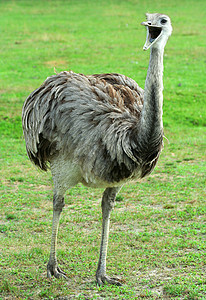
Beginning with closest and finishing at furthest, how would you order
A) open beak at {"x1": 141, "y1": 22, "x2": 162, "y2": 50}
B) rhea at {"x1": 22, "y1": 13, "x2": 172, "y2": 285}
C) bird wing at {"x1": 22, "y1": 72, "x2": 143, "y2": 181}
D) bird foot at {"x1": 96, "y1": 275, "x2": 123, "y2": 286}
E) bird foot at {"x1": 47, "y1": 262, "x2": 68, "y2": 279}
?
open beak at {"x1": 141, "y1": 22, "x2": 162, "y2": 50} < rhea at {"x1": 22, "y1": 13, "x2": 172, "y2": 285} < bird wing at {"x1": 22, "y1": 72, "x2": 143, "y2": 181} < bird foot at {"x1": 96, "y1": 275, "x2": 123, "y2": 286} < bird foot at {"x1": 47, "y1": 262, "x2": 68, "y2": 279}

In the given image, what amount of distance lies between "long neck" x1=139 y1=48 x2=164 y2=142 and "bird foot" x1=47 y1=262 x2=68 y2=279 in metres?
1.67

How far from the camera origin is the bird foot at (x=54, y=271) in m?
4.87

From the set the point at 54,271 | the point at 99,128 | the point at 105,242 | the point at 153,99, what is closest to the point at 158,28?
the point at 153,99

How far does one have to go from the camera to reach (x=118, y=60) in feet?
51.7

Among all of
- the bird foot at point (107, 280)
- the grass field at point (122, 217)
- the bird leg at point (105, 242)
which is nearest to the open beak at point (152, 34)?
the grass field at point (122, 217)

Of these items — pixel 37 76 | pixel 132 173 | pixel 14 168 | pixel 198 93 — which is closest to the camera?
pixel 132 173

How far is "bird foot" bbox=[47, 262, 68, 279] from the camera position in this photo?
4867mm

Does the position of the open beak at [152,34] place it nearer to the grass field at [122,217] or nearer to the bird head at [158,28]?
the bird head at [158,28]

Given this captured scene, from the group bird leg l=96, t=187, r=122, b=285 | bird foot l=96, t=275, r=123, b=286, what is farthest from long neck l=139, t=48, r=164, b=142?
bird foot l=96, t=275, r=123, b=286

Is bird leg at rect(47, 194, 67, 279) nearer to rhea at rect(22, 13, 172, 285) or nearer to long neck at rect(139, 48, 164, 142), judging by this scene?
rhea at rect(22, 13, 172, 285)

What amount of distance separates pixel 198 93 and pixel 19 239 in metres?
7.88

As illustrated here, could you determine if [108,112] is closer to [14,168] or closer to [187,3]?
[14,168]

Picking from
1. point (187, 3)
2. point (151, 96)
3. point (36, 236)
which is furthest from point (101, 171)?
point (187, 3)

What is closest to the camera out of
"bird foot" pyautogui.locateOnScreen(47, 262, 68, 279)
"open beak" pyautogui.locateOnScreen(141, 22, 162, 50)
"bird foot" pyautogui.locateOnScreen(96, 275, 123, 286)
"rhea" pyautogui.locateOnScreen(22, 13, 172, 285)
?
"open beak" pyautogui.locateOnScreen(141, 22, 162, 50)
